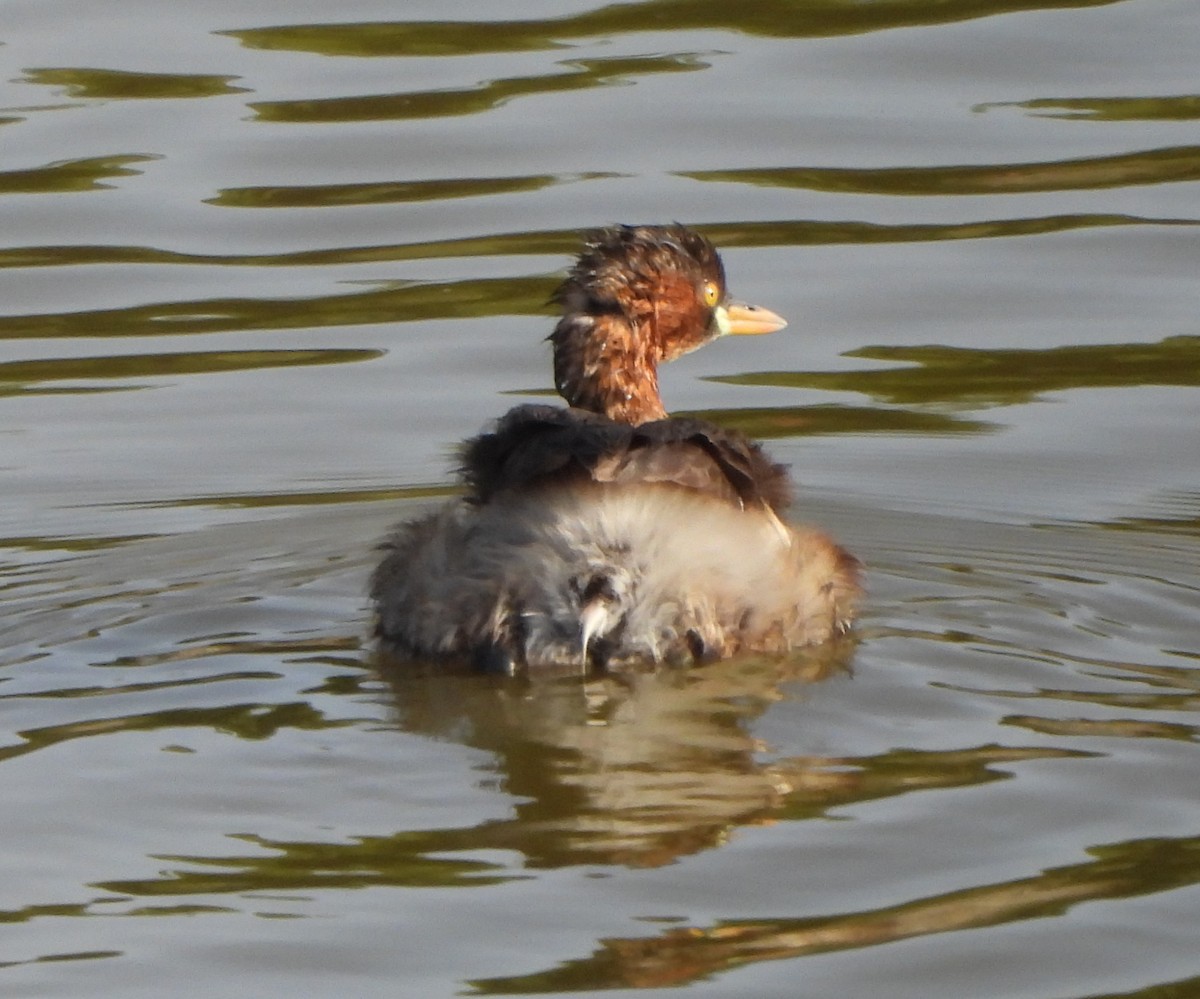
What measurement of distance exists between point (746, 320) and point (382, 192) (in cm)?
387

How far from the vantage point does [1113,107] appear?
486 inches

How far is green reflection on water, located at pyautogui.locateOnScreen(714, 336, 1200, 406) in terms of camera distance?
10.0 m

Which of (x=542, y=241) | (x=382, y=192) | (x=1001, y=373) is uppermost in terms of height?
(x=382, y=192)

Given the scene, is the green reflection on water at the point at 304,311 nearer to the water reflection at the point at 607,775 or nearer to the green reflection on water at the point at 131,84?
the green reflection on water at the point at 131,84

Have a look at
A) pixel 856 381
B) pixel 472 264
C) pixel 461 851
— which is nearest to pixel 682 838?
pixel 461 851

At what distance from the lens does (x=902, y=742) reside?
6.21 metres

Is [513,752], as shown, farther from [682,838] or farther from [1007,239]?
[1007,239]

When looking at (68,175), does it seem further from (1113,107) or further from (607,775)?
(607,775)

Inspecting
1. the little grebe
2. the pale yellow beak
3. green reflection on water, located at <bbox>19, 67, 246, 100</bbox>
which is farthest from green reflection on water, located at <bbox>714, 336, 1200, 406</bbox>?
green reflection on water, located at <bbox>19, 67, 246, 100</bbox>

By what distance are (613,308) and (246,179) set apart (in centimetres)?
463

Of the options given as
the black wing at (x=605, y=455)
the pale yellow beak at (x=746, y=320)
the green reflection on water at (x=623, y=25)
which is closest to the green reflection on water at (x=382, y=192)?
the green reflection on water at (x=623, y=25)

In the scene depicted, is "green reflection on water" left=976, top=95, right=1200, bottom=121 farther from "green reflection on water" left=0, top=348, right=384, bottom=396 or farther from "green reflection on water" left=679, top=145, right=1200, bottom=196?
"green reflection on water" left=0, top=348, right=384, bottom=396

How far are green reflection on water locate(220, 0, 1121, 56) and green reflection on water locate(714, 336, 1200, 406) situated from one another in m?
3.43

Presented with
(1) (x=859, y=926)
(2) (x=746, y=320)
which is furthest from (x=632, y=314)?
(1) (x=859, y=926)
